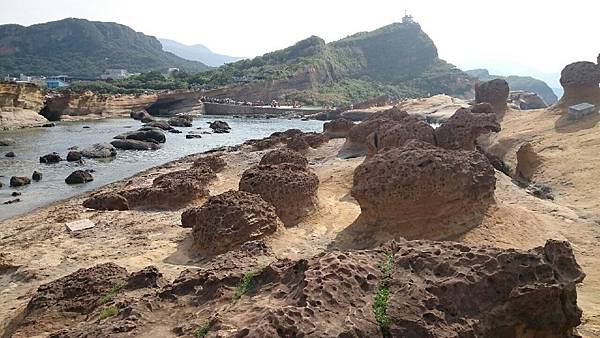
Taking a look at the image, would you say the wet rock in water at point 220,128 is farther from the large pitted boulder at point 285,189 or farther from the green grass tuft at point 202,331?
the green grass tuft at point 202,331

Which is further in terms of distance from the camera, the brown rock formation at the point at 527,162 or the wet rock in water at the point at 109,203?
the brown rock formation at the point at 527,162

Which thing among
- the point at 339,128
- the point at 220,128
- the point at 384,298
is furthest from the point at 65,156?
the point at 384,298

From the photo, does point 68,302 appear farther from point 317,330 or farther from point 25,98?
point 25,98

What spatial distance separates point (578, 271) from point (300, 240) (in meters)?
5.41

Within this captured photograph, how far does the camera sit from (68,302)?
21.2 ft

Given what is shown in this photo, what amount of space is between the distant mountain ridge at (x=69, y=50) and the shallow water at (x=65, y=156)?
344 ft

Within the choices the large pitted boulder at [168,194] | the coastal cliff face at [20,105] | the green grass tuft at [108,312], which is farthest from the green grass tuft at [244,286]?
the coastal cliff face at [20,105]

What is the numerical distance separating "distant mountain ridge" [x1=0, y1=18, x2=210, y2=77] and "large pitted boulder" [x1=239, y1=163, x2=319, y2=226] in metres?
137

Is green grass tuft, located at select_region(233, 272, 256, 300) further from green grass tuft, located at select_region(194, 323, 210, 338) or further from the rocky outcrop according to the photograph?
green grass tuft, located at select_region(194, 323, 210, 338)

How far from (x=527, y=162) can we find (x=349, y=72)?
10474cm

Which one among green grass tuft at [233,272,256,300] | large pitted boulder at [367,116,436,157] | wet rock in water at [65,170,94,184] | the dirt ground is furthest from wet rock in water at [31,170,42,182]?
green grass tuft at [233,272,256,300]

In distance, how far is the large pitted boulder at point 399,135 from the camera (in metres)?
15.9

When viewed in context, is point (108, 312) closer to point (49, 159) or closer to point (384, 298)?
point (384, 298)

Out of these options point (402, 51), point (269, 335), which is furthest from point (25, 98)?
point (402, 51)
